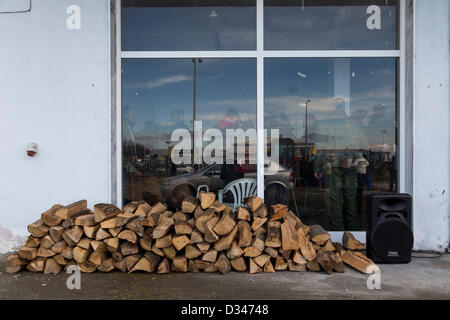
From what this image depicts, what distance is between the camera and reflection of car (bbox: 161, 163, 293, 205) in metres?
4.98

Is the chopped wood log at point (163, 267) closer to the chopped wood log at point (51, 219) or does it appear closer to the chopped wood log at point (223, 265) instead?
the chopped wood log at point (223, 265)

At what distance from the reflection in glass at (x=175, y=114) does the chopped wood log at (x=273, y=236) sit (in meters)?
1.32

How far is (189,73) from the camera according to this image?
5258 mm

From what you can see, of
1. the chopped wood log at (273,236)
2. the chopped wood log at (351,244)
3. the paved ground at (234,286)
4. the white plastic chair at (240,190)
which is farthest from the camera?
the white plastic chair at (240,190)

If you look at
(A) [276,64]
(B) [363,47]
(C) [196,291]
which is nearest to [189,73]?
(A) [276,64]

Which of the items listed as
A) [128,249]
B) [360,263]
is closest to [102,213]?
[128,249]

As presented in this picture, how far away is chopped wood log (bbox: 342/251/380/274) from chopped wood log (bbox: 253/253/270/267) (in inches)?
35.8

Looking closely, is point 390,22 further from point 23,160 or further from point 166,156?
point 23,160

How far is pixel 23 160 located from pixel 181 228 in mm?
2390

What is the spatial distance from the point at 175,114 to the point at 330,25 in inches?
103

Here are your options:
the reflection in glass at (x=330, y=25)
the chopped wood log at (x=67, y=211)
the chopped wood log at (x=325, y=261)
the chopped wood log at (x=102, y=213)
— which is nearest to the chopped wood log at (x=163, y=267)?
the chopped wood log at (x=102, y=213)

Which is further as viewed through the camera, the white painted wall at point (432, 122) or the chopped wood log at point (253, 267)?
the white painted wall at point (432, 122)

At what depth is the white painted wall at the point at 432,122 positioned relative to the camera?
4434 mm

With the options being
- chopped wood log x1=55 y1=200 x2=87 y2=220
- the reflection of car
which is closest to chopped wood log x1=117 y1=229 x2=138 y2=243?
chopped wood log x1=55 y1=200 x2=87 y2=220
